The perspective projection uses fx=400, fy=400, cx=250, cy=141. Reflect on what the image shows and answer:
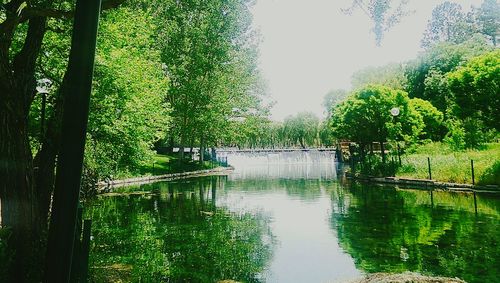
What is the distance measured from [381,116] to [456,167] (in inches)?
385

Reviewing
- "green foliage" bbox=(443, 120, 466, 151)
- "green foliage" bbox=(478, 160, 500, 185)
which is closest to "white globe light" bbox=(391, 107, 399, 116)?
"green foliage" bbox=(443, 120, 466, 151)

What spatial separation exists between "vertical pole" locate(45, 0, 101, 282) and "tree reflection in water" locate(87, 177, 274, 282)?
633 cm

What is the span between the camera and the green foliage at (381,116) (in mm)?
33031

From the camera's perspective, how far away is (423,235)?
38.9ft

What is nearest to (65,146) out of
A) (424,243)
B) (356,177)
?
(424,243)

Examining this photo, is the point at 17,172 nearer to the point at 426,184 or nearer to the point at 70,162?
the point at 70,162

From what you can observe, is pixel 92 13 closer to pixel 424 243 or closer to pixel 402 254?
pixel 402 254

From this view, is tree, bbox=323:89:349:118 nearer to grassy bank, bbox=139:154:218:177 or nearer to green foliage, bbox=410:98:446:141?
grassy bank, bbox=139:154:218:177

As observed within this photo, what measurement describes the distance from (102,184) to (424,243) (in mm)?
24543

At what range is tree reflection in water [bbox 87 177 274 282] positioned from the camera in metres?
8.57

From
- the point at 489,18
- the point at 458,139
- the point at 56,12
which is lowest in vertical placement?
the point at 458,139

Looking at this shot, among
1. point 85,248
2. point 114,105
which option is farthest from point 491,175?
point 85,248

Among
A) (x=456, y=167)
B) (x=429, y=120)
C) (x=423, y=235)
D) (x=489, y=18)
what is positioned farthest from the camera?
(x=489, y=18)

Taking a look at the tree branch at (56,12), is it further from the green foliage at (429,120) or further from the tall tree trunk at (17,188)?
the green foliage at (429,120)
